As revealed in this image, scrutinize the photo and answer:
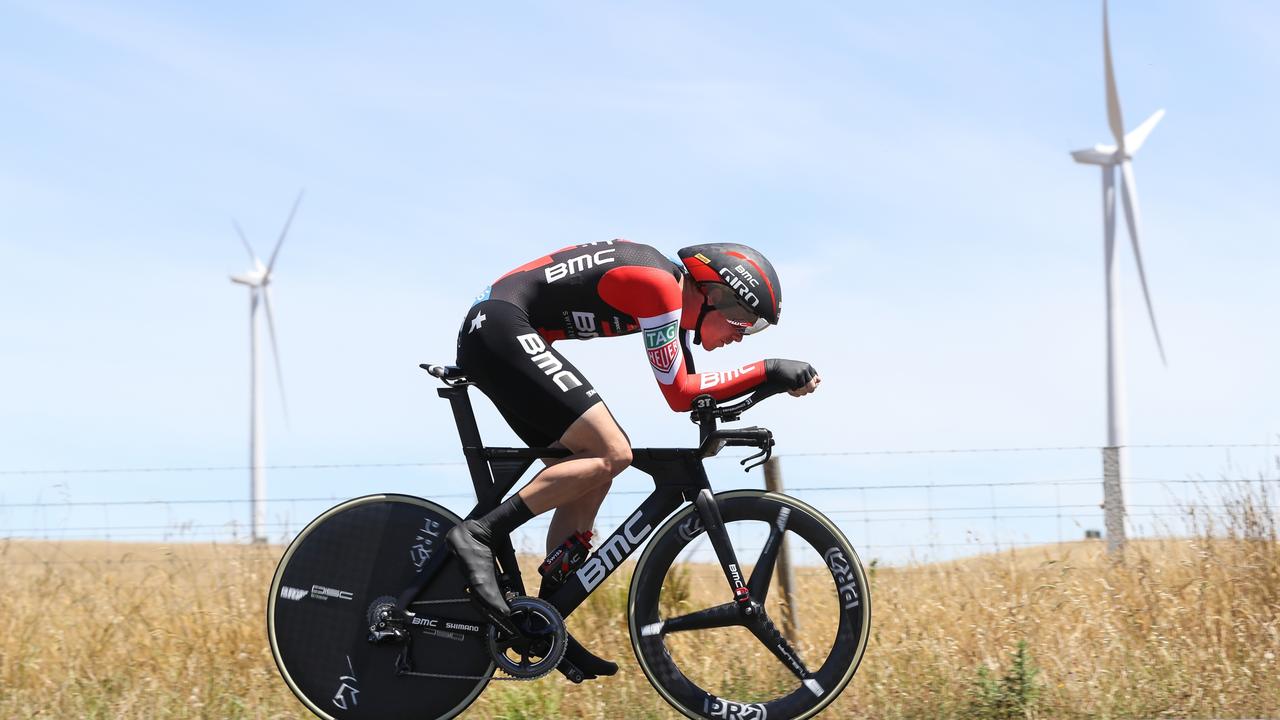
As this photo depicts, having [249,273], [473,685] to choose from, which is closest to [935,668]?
[473,685]

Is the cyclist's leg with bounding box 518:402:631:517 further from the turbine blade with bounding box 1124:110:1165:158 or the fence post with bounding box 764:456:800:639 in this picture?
the turbine blade with bounding box 1124:110:1165:158

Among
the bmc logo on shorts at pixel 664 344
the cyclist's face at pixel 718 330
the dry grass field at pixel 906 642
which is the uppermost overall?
the cyclist's face at pixel 718 330

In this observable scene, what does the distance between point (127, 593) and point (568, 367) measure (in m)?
4.79

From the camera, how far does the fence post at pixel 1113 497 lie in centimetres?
973

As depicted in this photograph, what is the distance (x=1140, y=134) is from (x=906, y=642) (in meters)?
25.7

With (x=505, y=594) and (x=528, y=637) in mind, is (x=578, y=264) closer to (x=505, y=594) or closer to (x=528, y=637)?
(x=505, y=594)

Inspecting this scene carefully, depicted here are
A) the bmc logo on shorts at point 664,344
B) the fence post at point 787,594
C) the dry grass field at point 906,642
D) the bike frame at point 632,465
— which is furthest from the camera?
the fence post at point 787,594

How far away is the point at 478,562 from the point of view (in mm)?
5273

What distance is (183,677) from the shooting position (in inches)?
274

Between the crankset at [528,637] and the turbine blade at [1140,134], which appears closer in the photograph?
the crankset at [528,637]

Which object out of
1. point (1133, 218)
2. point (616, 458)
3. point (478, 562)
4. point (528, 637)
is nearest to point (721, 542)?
point (616, 458)

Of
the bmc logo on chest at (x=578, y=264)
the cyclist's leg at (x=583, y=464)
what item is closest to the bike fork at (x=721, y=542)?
the cyclist's leg at (x=583, y=464)

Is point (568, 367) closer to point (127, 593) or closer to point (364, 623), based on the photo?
point (364, 623)

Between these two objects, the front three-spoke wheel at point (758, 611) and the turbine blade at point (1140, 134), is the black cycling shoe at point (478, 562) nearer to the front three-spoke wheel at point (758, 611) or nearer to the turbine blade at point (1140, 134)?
the front three-spoke wheel at point (758, 611)
